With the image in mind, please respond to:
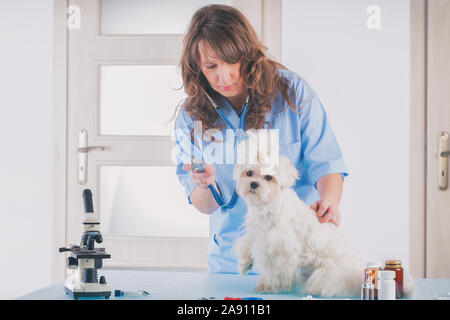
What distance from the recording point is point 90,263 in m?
1.44

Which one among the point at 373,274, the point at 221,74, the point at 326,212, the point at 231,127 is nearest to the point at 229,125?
the point at 231,127

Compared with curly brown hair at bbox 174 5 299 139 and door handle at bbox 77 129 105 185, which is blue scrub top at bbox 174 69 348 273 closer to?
curly brown hair at bbox 174 5 299 139

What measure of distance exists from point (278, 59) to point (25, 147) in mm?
892

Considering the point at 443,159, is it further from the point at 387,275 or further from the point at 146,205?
the point at 146,205

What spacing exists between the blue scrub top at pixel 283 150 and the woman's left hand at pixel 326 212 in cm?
2

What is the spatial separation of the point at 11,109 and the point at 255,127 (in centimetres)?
83

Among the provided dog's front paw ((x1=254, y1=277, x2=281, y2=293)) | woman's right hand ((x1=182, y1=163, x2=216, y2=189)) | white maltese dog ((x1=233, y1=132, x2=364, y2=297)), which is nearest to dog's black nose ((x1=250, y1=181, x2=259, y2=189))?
white maltese dog ((x1=233, y1=132, x2=364, y2=297))

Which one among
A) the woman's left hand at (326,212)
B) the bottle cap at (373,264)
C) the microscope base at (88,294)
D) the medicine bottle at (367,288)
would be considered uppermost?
the woman's left hand at (326,212)

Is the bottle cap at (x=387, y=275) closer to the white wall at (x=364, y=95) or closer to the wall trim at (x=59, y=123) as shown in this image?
the white wall at (x=364, y=95)

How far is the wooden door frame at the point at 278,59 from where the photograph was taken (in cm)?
162

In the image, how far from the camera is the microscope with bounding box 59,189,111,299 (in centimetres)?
141

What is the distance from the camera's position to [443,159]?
1637 mm

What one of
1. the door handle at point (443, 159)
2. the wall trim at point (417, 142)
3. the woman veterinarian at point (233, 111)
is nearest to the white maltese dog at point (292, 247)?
the woman veterinarian at point (233, 111)

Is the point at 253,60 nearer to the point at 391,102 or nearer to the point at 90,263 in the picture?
the point at 391,102
